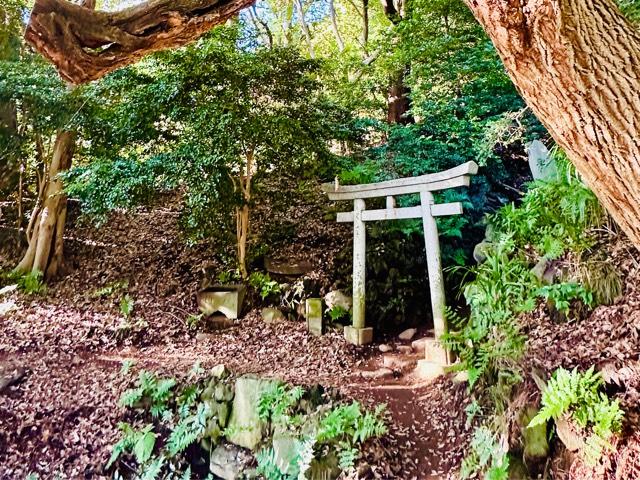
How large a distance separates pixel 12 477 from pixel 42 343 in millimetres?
1869

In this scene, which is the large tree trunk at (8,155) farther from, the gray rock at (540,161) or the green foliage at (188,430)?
the gray rock at (540,161)

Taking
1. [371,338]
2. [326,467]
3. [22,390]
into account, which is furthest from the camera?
[371,338]

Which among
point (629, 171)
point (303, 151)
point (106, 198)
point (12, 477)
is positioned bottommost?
point (12, 477)

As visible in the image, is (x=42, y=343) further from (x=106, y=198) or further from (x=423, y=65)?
(x=423, y=65)

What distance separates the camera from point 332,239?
630 centimetres

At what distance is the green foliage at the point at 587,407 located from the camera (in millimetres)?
2033

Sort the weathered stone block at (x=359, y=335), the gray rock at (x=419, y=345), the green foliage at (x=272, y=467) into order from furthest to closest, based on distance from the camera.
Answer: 1. the weathered stone block at (x=359, y=335)
2. the gray rock at (x=419, y=345)
3. the green foliage at (x=272, y=467)

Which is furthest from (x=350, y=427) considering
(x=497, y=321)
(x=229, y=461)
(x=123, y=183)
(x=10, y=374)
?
(x=123, y=183)

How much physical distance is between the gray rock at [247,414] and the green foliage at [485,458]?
5.22 ft

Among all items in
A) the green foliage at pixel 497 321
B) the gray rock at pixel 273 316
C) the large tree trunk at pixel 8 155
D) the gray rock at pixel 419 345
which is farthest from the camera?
the large tree trunk at pixel 8 155

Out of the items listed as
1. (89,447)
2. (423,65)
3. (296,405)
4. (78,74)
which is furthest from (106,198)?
(423,65)

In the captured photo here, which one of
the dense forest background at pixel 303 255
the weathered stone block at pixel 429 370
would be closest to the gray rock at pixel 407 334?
the dense forest background at pixel 303 255

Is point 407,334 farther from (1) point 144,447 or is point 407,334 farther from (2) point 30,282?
(2) point 30,282

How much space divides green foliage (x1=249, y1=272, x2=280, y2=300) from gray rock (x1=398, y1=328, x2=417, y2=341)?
1676mm
